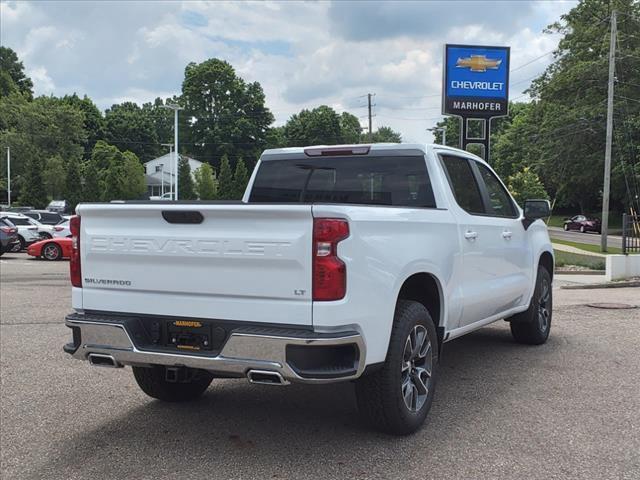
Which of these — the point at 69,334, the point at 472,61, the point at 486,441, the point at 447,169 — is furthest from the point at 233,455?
the point at 472,61

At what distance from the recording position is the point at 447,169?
17.5 ft

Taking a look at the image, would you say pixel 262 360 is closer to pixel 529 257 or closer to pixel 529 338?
pixel 529 257

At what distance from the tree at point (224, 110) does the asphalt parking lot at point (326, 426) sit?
9377 centimetres

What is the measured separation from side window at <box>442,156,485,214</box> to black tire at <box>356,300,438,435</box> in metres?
1.34

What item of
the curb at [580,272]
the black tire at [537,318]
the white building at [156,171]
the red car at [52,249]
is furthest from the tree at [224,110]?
the black tire at [537,318]

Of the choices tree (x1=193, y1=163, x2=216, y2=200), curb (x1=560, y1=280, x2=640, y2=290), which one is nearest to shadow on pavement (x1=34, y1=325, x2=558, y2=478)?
curb (x1=560, y1=280, x2=640, y2=290)

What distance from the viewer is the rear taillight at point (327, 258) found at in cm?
351

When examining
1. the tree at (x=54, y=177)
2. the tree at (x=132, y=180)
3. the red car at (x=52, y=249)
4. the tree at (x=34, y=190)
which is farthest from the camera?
the tree at (x=132, y=180)

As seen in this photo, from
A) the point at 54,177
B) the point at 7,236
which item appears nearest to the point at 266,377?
the point at 7,236

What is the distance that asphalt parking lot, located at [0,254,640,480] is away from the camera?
3.82 m

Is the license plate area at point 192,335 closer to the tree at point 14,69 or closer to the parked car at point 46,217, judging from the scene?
the parked car at point 46,217

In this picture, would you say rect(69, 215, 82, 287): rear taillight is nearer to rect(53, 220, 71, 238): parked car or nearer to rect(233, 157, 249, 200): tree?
rect(53, 220, 71, 238): parked car

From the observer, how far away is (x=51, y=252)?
21.0 metres

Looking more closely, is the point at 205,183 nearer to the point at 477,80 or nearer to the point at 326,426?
the point at 477,80
